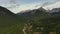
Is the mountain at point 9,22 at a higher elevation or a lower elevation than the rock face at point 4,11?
lower

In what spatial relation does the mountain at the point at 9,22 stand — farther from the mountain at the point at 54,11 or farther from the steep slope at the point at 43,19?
the mountain at the point at 54,11

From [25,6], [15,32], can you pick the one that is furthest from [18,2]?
[15,32]

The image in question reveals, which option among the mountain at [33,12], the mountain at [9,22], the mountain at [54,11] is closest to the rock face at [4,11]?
the mountain at [9,22]

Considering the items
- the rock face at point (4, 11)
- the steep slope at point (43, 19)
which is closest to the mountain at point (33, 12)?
the steep slope at point (43, 19)

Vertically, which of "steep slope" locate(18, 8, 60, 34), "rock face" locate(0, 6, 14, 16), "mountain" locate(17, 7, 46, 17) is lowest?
"steep slope" locate(18, 8, 60, 34)

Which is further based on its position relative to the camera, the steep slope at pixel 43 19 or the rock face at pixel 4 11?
the rock face at pixel 4 11

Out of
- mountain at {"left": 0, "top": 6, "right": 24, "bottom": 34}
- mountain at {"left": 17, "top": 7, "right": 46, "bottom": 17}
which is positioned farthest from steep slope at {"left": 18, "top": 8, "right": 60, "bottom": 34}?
mountain at {"left": 0, "top": 6, "right": 24, "bottom": 34}

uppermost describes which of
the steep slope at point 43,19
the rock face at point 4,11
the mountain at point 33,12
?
the rock face at point 4,11

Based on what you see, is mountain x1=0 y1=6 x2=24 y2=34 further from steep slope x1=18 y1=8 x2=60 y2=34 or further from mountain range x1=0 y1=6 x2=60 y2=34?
steep slope x1=18 y1=8 x2=60 y2=34

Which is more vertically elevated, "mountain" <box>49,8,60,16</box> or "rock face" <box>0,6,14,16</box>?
"rock face" <box>0,6,14,16</box>
